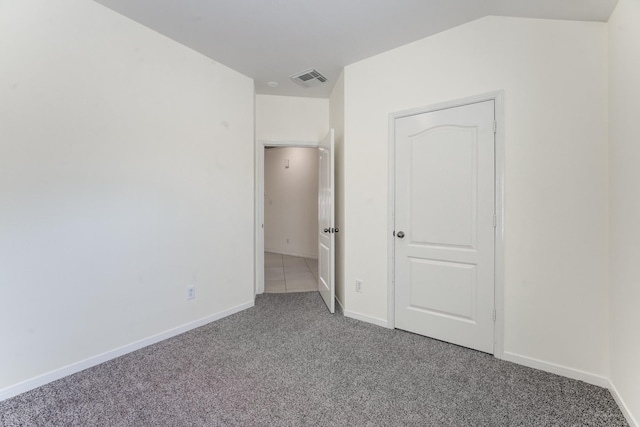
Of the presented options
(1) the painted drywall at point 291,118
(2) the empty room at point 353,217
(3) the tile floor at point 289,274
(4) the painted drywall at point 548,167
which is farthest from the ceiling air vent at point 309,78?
(3) the tile floor at point 289,274

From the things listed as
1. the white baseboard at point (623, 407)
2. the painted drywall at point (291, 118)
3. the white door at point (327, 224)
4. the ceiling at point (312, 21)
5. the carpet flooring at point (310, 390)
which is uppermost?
the ceiling at point (312, 21)

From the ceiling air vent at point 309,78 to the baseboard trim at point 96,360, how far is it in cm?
266

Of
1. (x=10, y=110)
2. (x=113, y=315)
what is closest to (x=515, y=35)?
(x=10, y=110)

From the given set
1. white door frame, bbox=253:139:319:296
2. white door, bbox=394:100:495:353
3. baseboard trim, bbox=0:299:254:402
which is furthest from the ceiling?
baseboard trim, bbox=0:299:254:402

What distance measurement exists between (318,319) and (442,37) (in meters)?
2.79

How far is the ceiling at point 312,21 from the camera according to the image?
1866mm

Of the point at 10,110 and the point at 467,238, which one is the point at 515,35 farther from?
the point at 10,110

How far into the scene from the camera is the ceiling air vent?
2951 millimetres

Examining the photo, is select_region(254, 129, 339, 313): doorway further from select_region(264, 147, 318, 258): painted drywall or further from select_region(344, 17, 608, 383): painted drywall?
select_region(264, 147, 318, 258): painted drywall

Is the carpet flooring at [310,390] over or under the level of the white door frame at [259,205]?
under

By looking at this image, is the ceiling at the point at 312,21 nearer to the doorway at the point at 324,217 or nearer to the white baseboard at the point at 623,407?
the doorway at the point at 324,217

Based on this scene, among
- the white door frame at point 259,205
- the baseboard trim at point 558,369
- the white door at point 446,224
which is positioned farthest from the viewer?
the white door frame at point 259,205

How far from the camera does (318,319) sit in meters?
2.78

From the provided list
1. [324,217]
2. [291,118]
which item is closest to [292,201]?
[291,118]
